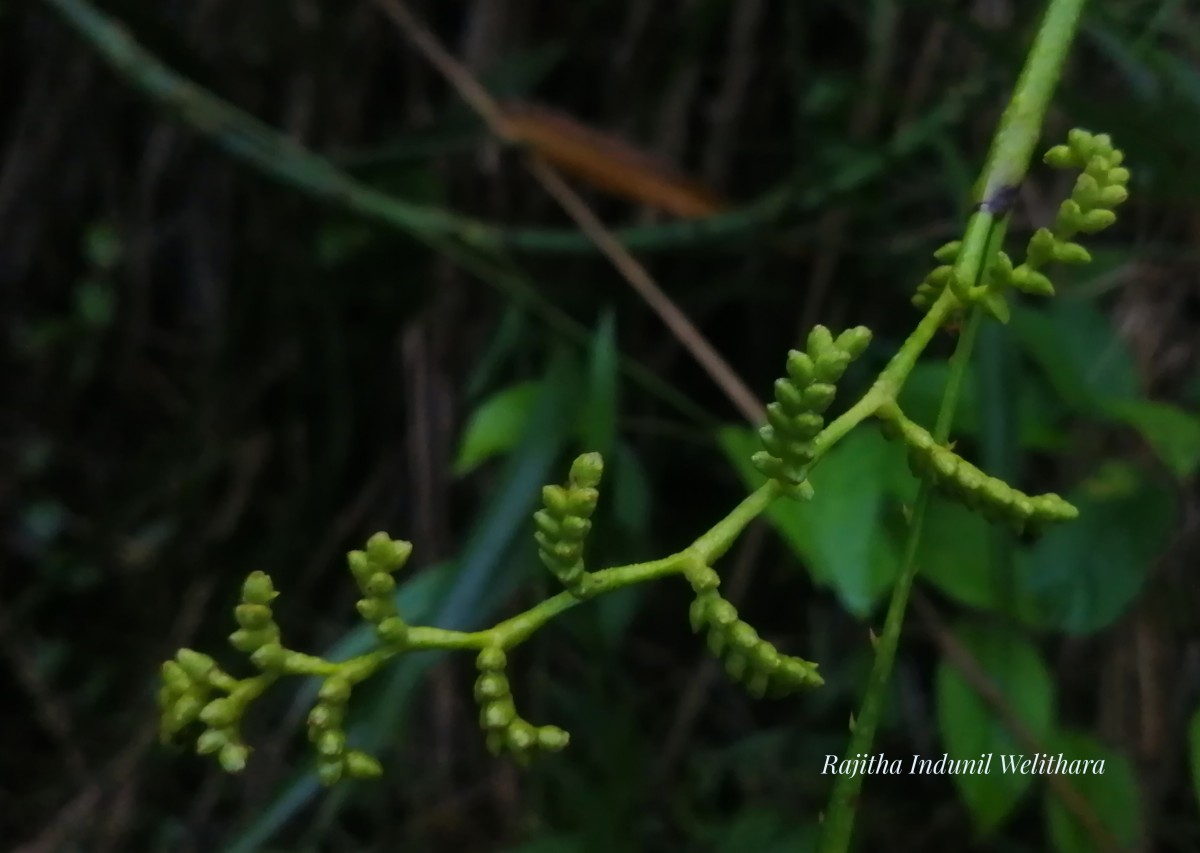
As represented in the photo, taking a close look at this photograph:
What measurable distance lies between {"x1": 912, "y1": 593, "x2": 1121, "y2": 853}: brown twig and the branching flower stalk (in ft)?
0.82

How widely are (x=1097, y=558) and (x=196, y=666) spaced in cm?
40

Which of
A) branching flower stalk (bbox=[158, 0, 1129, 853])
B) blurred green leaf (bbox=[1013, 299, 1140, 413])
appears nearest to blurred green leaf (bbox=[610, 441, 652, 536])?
blurred green leaf (bbox=[1013, 299, 1140, 413])

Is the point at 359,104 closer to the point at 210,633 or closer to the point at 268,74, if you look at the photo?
the point at 268,74

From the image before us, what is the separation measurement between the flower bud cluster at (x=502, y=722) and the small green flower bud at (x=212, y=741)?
7 centimetres

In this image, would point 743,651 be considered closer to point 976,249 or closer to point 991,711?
point 976,249

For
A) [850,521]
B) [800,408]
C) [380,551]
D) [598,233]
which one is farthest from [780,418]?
[598,233]

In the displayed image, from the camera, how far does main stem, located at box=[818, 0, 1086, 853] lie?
302 mm

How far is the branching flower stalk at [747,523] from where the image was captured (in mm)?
287

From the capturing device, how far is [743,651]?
29 centimetres

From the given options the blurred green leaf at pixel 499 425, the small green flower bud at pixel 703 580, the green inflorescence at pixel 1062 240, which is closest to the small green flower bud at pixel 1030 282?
the green inflorescence at pixel 1062 240

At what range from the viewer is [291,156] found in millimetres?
711

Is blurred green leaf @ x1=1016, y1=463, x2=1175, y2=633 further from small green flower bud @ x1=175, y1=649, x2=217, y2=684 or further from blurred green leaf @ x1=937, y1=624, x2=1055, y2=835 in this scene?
small green flower bud @ x1=175, y1=649, x2=217, y2=684

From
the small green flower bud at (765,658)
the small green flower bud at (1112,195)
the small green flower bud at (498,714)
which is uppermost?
the small green flower bud at (1112,195)

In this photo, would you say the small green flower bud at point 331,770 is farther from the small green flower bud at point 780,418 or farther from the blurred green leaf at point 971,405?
the blurred green leaf at point 971,405
